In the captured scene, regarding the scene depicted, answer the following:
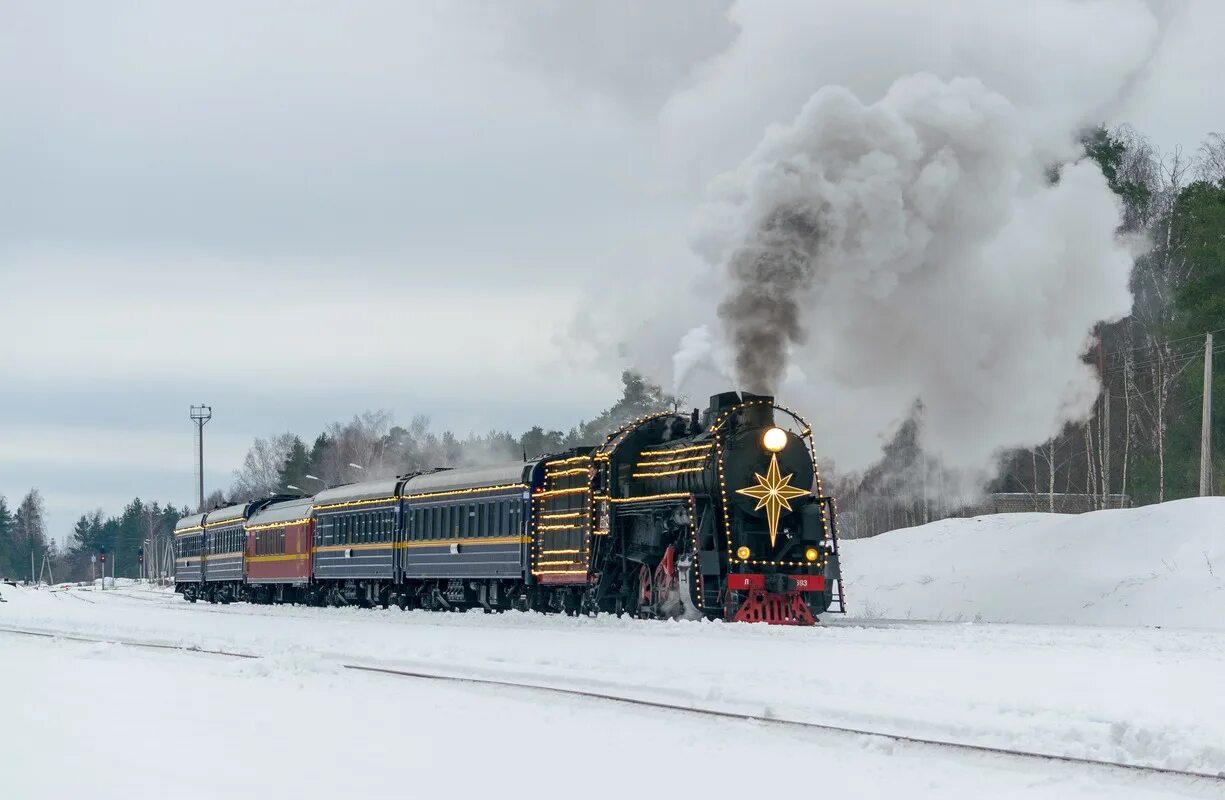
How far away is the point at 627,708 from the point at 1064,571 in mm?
19778

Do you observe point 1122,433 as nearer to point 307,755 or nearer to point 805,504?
point 805,504

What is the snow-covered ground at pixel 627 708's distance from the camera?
960 cm

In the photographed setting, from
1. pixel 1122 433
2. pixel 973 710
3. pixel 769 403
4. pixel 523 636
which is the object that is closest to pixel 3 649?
pixel 523 636

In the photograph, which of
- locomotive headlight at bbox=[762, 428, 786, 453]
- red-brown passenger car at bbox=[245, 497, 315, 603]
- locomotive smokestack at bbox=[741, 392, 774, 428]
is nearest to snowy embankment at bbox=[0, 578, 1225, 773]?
locomotive headlight at bbox=[762, 428, 786, 453]

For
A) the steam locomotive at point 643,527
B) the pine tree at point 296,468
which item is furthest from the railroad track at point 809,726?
the pine tree at point 296,468

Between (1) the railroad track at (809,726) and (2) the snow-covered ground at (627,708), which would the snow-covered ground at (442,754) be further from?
(1) the railroad track at (809,726)

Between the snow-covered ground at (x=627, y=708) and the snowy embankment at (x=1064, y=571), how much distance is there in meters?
0.39

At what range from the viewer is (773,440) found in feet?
80.8

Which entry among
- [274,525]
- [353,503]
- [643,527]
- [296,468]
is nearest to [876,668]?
[643,527]

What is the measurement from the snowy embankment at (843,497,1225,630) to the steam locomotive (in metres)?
4.39

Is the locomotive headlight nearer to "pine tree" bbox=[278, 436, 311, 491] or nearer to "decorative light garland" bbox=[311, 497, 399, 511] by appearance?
"decorative light garland" bbox=[311, 497, 399, 511]

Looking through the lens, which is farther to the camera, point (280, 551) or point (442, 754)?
point (280, 551)

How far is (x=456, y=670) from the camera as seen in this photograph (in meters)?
17.5

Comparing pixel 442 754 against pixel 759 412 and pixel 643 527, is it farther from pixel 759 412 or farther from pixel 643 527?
pixel 643 527
